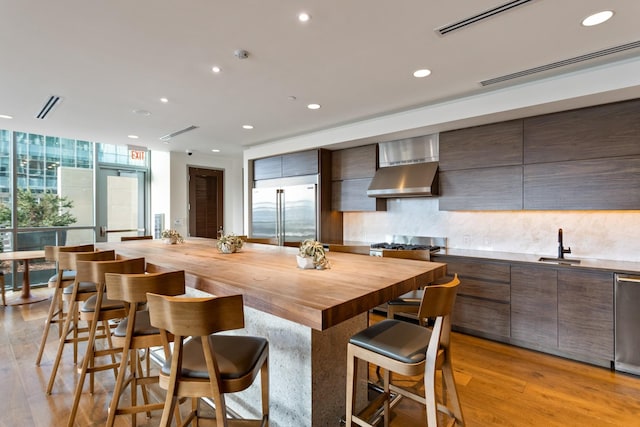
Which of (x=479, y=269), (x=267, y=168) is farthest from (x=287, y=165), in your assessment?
(x=479, y=269)

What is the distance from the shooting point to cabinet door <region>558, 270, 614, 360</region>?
2.57 metres

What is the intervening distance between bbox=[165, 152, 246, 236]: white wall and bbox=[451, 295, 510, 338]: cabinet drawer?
519 cm

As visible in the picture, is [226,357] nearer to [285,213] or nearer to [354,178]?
[354,178]

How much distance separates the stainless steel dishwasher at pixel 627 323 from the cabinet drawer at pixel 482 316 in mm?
792

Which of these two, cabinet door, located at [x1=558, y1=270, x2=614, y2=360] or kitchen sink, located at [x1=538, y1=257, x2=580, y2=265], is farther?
kitchen sink, located at [x1=538, y1=257, x2=580, y2=265]

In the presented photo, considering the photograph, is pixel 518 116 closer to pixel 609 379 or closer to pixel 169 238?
pixel 609 379

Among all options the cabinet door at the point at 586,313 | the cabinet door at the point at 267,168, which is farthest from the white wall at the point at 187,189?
the cabinet door at the point at 586,313

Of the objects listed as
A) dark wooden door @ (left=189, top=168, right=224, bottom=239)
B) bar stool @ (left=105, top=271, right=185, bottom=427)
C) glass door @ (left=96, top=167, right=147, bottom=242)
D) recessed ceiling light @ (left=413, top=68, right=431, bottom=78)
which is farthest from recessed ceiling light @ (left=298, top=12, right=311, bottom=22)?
glass door @ (left=96, top=167, right=147, bottom=242)

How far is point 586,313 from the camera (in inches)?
104

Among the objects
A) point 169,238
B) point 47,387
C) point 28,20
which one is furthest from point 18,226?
point 28,20

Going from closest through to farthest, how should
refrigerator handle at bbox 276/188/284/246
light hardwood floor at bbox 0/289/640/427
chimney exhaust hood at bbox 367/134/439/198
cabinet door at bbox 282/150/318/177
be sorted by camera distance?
light hardwood floor at bbox 0/289/640/427
chimney exhaust hood at bbox 367/134/439/198
cabinet door at bbox 282/150/318/177
refrigerator handle at bbox 276/188/284/246

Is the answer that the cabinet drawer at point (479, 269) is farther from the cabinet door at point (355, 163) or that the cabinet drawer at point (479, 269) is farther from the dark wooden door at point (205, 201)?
the dark wooden door at point (205, 201)

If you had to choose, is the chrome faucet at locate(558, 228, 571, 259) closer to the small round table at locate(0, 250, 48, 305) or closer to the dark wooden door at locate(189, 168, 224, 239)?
the dark wooden door at locate(189, 168, 224, 239)

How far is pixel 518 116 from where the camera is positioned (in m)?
3.09
